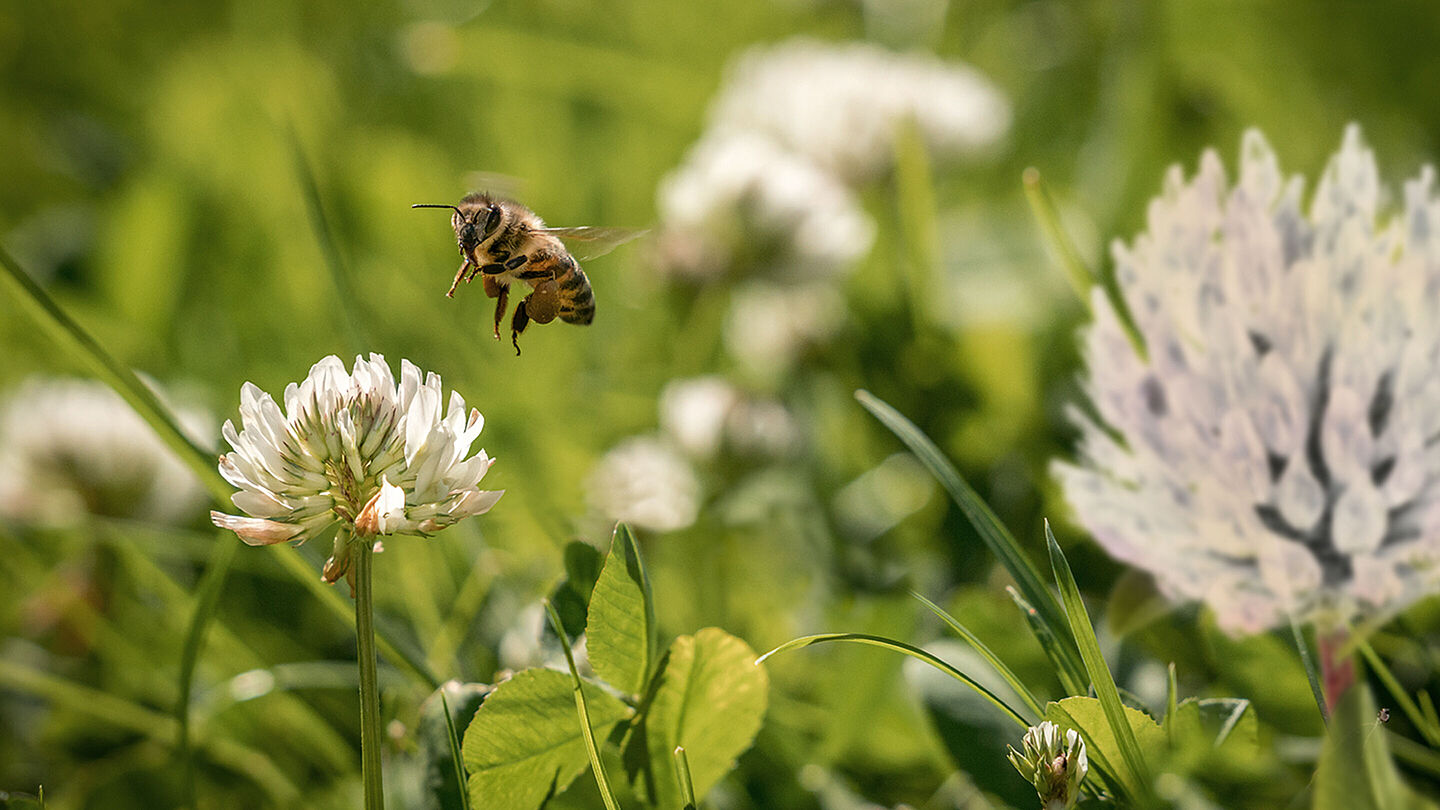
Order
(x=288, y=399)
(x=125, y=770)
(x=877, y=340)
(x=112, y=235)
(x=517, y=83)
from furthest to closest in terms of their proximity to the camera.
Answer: (x=517, y=83) → (x=112, y=235) → (x=877, y=340) → (x=125, y=770) → (x=288, y=399)

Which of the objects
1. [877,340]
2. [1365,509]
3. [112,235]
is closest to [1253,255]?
[1365,509]

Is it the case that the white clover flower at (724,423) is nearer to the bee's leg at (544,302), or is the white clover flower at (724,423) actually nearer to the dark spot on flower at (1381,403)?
the bee's leg at (544,302)

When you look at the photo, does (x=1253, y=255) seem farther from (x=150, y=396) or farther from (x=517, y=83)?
(x=517, y=83)

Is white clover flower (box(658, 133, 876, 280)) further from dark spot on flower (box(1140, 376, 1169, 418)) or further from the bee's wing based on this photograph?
dark spot on flower (box(1140, 376, 1169, 418))

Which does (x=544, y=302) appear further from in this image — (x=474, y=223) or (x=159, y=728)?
(x=159, y=728)

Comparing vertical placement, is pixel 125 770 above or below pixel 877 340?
below

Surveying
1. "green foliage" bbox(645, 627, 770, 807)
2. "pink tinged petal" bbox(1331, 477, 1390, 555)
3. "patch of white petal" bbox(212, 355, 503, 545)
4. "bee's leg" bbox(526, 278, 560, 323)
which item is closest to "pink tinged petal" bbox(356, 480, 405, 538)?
"patch of white petal" bbox(212, 355, 503, 545)

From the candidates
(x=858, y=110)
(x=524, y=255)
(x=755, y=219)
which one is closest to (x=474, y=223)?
(x=524, y=255)

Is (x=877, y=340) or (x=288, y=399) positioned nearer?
(x=288, y=399)
